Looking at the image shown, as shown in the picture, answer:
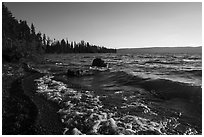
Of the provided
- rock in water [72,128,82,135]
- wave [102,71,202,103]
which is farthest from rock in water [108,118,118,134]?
wave [102,71,202,103]

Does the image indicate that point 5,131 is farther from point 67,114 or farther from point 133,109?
point 133,109

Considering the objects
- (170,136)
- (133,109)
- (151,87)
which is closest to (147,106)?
(133,109)

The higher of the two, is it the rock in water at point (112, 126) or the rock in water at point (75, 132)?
the rock in water at point (75, 132)

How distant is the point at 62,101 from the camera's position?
31.0ft

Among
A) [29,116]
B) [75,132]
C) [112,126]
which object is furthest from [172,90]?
[29,116]

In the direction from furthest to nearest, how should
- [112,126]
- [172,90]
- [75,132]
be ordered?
1. [172,90]
2. [112,126]
3. [75,132]

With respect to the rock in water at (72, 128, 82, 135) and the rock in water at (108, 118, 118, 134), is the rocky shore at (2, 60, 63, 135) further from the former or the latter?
the rock in water at (108, 118, 118, 134)

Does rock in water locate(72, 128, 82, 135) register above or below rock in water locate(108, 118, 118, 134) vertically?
above

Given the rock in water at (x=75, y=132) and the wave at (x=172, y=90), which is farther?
the wave at (x=172, y=90)

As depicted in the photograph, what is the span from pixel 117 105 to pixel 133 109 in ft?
2.90

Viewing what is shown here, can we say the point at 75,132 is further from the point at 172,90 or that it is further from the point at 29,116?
the point at 172,90

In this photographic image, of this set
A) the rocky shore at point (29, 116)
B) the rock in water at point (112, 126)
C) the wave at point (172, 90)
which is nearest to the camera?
the rocky shore at point (29, 116)

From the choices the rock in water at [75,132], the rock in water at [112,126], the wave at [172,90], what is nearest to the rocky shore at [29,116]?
the rock in water at [75,132]

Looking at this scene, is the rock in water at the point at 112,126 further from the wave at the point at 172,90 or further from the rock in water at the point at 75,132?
the wave at the point at 172,90
